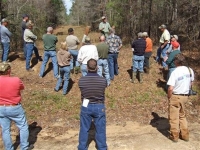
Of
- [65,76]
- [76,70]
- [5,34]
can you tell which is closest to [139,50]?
[76,70]

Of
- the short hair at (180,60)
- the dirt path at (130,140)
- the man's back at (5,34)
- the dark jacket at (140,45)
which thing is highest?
the man's back at (5,34)

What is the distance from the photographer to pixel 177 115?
6.28 meters

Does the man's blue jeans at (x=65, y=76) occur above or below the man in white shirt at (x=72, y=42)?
below

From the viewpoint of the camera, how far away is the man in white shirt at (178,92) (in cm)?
611

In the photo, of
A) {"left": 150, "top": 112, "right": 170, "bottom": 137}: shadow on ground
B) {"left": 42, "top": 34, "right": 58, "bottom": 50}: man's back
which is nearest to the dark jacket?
{"left": 150, "top": 112, "right": 170, "bottom": 137}: shadow on ground

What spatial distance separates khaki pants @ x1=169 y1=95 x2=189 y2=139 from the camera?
6.21 meters

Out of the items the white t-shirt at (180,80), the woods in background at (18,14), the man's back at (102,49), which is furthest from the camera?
the woods in background at (18,14)

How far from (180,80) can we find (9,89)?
384 cm

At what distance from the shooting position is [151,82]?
35.6ft

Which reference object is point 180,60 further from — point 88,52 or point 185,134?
point 88,52

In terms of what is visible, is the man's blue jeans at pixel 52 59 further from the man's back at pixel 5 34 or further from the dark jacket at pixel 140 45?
the dark jacket at pixel 140 45

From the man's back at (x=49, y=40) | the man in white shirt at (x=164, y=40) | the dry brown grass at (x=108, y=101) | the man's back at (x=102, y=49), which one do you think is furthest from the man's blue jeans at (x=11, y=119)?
→ the man in white shirt at (x=164, y=40)

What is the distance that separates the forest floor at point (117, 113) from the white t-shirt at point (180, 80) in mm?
1377

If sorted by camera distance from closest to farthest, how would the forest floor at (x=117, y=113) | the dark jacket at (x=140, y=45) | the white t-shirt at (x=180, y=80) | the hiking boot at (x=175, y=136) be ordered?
the white t-shirt at (x=180, y=80)
the hiking boot at (x=175, y=136)
the forest floor at (x=117, y=113)
the dark jacket at (x=140, y=45)
